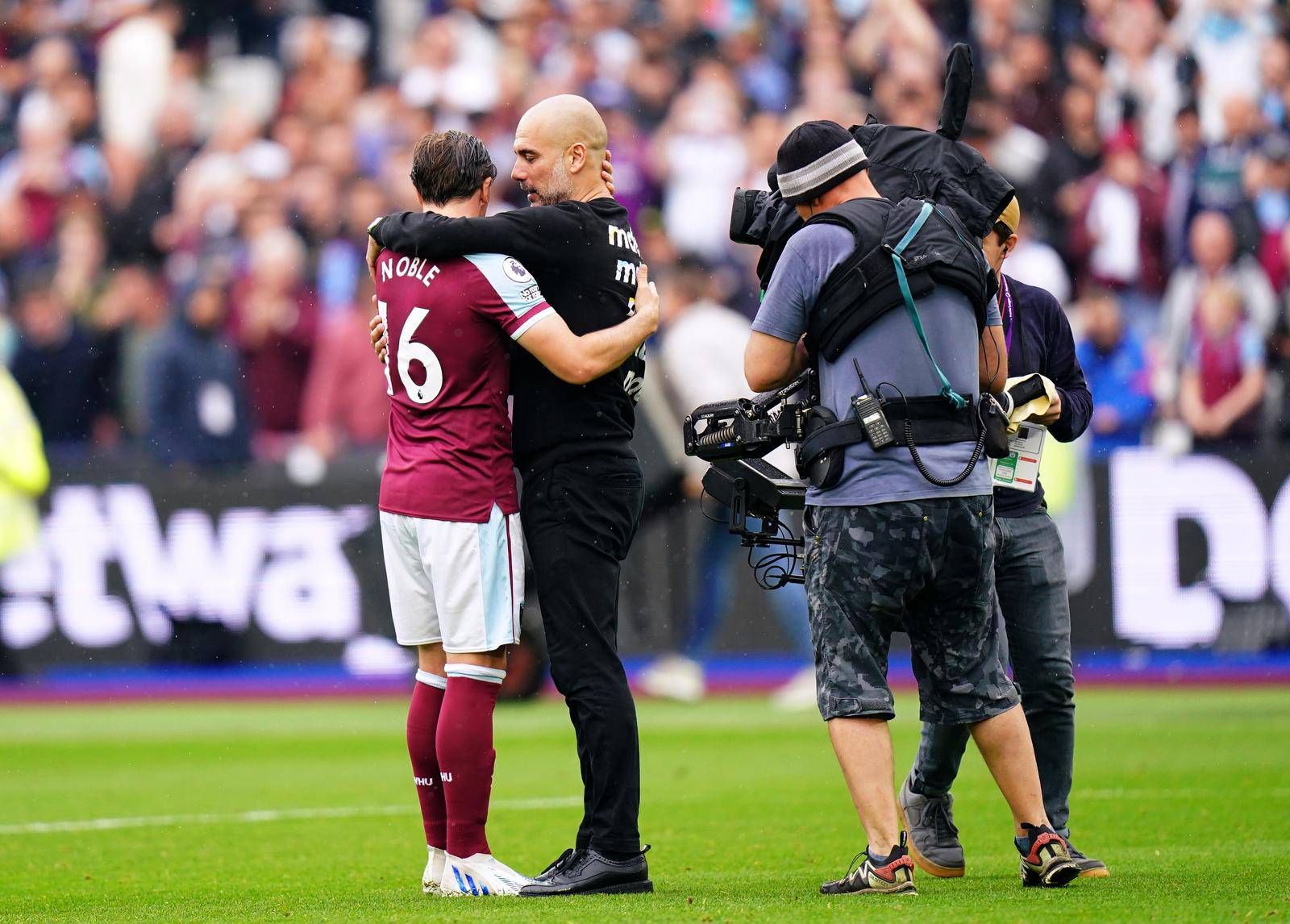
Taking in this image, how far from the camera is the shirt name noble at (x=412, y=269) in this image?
532cm

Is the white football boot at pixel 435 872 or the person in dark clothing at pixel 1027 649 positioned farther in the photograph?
the person in dark clothing at pixel 1027 649

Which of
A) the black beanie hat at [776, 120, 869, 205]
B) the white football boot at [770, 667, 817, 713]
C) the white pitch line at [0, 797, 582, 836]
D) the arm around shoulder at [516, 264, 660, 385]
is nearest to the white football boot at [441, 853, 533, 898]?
the arm around shoulder at [516, 264, 660, 385]

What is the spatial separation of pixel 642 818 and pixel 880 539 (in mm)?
3171

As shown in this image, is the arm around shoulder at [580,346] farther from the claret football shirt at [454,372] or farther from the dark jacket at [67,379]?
the dark jacket at [67,379]

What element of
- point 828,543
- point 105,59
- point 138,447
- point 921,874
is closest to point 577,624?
point 828,543

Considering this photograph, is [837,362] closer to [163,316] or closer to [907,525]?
[907,525]

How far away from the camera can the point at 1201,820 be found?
23.0 feet

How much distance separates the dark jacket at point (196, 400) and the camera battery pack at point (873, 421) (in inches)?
409

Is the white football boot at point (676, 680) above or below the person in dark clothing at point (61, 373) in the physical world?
below

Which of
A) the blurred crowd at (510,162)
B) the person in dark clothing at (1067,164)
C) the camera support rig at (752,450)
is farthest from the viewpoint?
the person in dark clothing at (1067,164)

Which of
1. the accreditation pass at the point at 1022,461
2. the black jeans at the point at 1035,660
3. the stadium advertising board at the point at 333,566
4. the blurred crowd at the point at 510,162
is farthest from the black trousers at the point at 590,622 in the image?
the blurred crowd at the point at 510,162

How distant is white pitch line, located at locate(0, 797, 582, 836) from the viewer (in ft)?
25.3

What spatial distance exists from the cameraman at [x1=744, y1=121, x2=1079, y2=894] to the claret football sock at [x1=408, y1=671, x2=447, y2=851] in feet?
3.93

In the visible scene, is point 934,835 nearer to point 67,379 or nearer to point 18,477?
point 18,477
